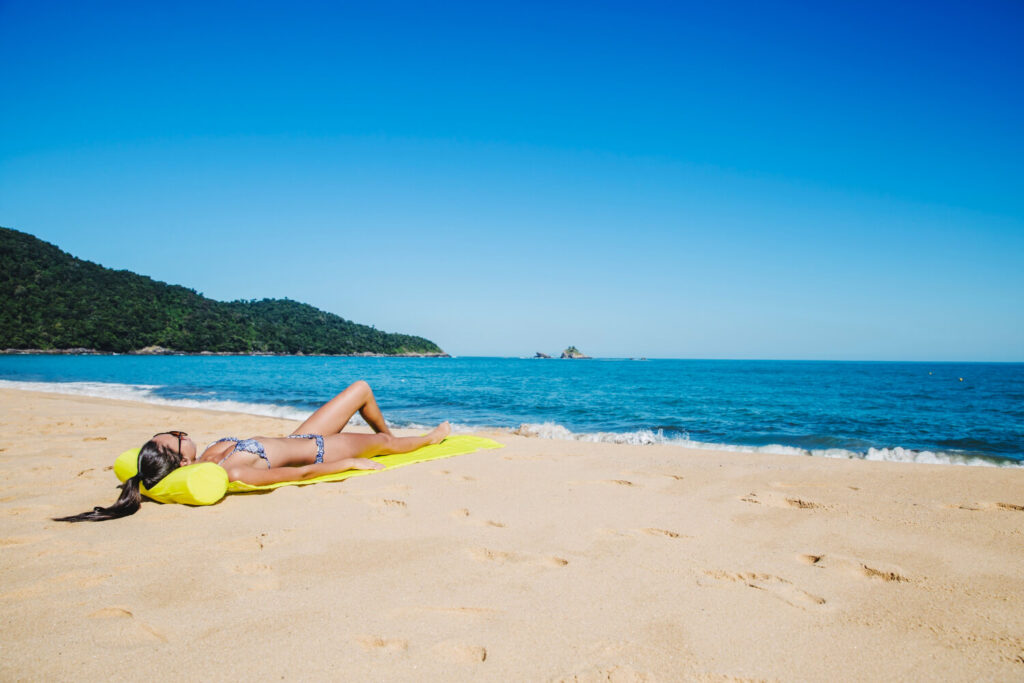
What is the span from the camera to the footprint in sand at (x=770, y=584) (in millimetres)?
2672

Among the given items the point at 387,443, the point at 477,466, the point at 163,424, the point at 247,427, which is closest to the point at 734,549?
the point at 477,466

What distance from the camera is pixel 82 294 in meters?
76.4

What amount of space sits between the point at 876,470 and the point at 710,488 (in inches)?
91.5

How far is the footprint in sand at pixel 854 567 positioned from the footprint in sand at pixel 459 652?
84.3 inches

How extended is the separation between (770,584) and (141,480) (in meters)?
5.28

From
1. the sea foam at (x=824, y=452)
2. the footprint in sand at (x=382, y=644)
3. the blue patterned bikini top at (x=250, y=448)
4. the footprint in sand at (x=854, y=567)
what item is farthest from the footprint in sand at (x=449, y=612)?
the sea foam at (x=824, y=452)

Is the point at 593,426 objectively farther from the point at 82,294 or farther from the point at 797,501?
the point at 82,294

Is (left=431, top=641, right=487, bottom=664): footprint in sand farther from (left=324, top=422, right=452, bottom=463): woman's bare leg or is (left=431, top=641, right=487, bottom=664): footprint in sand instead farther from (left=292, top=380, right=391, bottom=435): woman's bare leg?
(left=292, top=380, right=391, bottom=435): woman's bare leg

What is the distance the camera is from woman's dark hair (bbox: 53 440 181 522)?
168 inches

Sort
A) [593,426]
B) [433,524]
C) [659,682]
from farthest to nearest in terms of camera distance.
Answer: [593,426]
[433,524]
[659,682]

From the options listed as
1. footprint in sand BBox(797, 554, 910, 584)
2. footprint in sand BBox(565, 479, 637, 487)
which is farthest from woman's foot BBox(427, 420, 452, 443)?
footprint in sand BBox(797, 554, 910, 584)

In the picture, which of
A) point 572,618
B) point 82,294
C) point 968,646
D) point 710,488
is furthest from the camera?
point 82,294

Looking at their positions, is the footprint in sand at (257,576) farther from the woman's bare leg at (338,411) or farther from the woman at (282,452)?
the woman's bare leg at (338,411)

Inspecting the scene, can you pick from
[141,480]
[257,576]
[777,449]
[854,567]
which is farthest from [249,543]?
[777,449]
